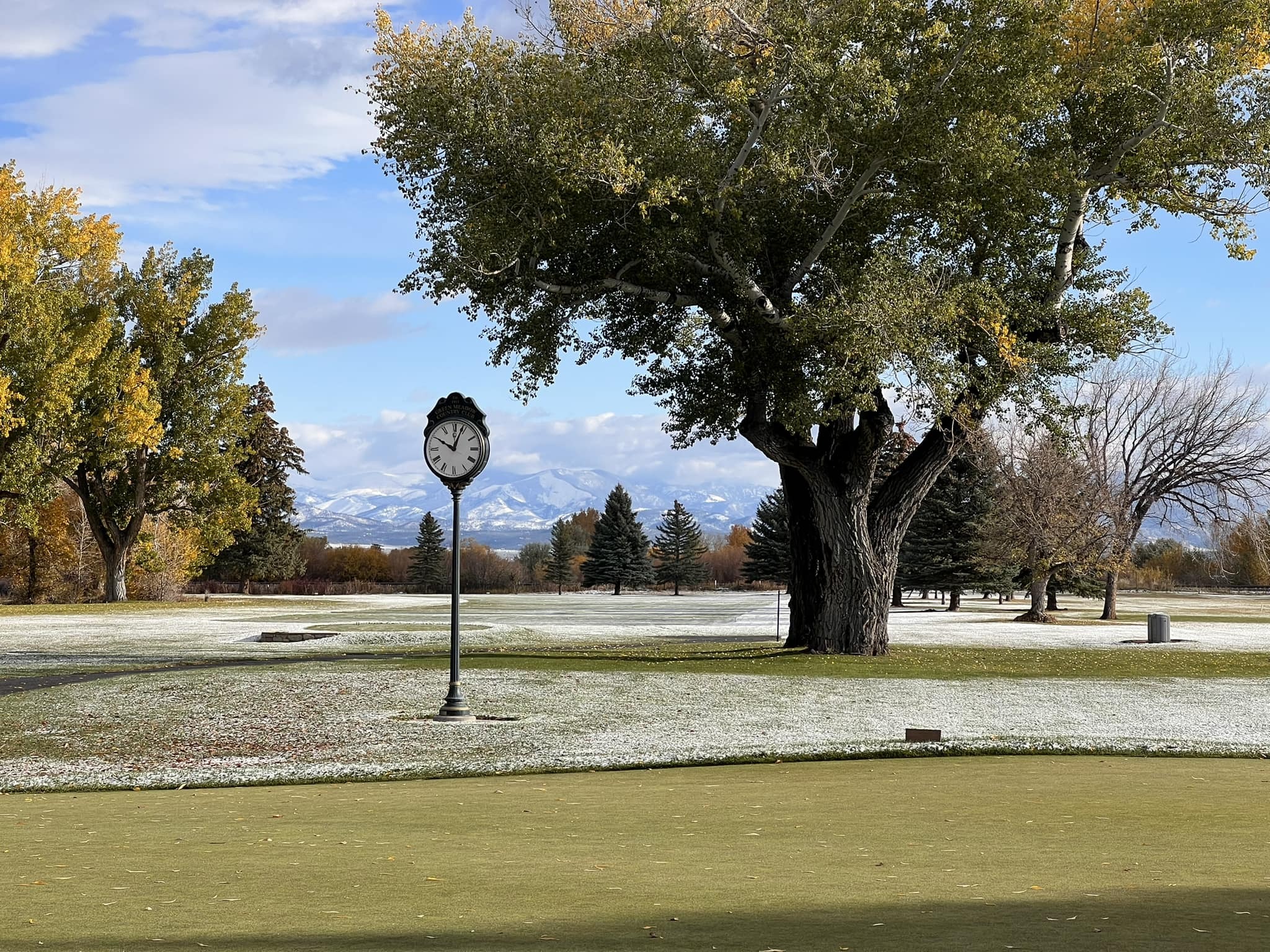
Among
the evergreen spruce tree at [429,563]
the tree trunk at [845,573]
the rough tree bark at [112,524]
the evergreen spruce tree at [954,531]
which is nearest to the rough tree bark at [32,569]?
the rough tree bark at [112,524]

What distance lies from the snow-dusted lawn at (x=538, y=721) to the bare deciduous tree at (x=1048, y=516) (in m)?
26.3

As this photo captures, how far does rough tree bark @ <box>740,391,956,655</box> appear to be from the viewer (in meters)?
28.0

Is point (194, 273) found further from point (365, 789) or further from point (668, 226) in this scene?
point (365, 789)

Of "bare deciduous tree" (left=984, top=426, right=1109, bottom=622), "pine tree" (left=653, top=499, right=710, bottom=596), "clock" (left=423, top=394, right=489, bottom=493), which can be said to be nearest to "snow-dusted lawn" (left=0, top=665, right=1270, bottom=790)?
"clock" (left=423, top=394, right=489, bottom=493)

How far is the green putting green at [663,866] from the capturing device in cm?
484

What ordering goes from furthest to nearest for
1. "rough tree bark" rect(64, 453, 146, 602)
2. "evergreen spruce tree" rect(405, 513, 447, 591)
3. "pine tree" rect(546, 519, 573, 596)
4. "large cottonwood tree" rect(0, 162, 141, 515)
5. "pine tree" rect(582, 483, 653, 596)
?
"pine tree" rect(546, 519, 573, 596), "evergreen spruce tree" rect(405, 513, 447, 591), "pine tree" rect(582, 483, 653, 596), "rough tree bark" rect(64, 453, 146, 602), "large cottonwood tree" rect(0, 162, 141, 515)

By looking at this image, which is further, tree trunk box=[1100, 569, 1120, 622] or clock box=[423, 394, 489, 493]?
tree trunk box=[1100, 569, 1120, 622]

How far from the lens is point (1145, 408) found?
55344 millimetres

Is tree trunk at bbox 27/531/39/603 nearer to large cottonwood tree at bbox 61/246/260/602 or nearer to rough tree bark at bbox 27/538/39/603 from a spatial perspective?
rough tree bark at bbox 27/538/39/603

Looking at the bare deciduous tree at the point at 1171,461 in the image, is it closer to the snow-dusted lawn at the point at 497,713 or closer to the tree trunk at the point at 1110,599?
the tree trunk at the point at 1110,599

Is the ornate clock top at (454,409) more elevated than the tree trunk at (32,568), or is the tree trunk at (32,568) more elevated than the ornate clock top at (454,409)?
the ornate clock top at (454,409)

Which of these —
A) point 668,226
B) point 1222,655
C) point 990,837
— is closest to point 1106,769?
point 990,837

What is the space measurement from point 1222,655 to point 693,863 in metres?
29.1

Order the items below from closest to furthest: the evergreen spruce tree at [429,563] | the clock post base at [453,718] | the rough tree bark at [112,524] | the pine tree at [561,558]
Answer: the clock post base at [453,718]
the rough tree bark at [112,524]
the evergreen spruce tree at [429,563]
the pine tree at [561,558]
